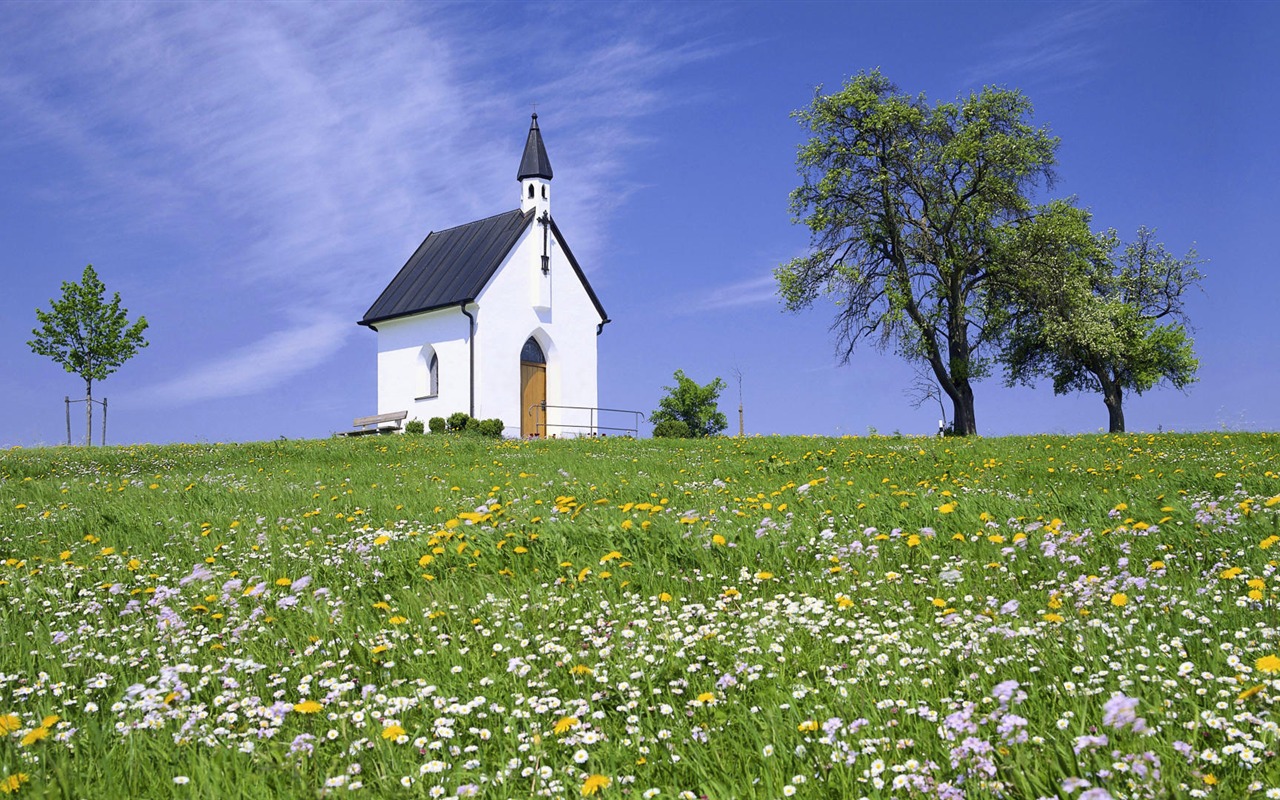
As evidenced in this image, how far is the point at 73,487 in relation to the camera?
45.9 ft

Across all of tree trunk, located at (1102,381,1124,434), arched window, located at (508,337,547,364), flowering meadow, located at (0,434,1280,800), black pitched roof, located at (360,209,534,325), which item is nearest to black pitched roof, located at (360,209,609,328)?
black pitched roof, located at (360,209,534,325)

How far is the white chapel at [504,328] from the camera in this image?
3734 centimetres

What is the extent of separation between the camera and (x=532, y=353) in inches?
1566

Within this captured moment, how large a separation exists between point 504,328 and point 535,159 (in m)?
7.67

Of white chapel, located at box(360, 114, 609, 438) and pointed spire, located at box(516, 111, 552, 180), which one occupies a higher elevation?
pointed spire, located at box(516, 111, 552, 180)

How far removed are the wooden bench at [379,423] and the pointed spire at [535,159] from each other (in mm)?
11641

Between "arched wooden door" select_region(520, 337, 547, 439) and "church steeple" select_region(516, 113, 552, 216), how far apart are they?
593cm

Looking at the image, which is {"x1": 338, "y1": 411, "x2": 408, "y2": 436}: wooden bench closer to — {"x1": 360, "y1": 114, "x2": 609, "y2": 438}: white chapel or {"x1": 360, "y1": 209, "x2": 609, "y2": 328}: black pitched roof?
{"x1": 360, "y1": 114, "x2": 609, "y2": 438}: white chapel

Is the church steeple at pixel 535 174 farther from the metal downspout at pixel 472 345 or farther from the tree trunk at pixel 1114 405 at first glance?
Answer: the tree trunk at pixel 1114 405

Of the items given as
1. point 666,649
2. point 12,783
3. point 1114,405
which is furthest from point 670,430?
point 12,783

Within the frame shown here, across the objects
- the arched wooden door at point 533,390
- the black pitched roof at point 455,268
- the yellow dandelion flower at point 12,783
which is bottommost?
the yellow dandelion flower at point 12,783

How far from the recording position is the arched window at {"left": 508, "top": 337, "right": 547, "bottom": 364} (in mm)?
39375

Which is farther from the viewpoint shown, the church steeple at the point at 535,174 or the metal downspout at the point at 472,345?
the church steeple at the point at 535,174

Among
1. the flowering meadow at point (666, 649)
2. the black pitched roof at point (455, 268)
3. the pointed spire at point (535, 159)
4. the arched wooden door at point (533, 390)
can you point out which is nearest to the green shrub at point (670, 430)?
the arched wooden door at point (533, 390)
